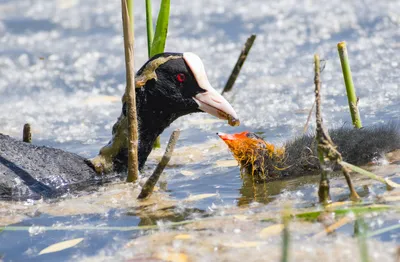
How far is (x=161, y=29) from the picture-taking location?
506 centimetres

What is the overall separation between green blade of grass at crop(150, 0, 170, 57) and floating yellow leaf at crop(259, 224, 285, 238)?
6.14ft

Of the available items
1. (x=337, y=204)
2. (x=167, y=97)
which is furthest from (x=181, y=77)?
(x=337, y=204)

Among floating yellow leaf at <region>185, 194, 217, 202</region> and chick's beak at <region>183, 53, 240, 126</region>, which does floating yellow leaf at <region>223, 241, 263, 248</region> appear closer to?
floating yellow leaf at <region>185, 194, 217, 202</region>

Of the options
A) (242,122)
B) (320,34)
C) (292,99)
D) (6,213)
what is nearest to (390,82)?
(292,99)

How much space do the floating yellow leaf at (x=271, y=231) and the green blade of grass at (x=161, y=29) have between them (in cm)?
187

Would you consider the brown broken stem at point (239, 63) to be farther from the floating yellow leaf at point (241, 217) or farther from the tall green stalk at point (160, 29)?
the floating yellow leaf at point (241, 217)

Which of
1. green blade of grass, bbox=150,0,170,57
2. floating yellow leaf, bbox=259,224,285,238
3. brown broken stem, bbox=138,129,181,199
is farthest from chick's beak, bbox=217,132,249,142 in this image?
floating yellow leaf, bbox=259,224,285,238

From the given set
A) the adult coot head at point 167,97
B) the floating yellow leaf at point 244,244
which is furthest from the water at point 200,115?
the adult coot head at point 167,97

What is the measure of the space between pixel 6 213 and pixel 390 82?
3.89 metres

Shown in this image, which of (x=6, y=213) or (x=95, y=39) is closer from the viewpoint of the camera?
(x=6, y=213)

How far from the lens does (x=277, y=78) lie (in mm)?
7855

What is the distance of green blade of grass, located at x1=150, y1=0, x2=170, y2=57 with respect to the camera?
16.5 ft

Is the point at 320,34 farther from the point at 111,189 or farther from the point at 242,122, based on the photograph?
the point at 111,189

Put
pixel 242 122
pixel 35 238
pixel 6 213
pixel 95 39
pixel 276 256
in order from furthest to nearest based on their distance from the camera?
pixel 95 39 < pixel 242 122 < pixel 6 213 < pixel 35 238 < pixel 276 256
